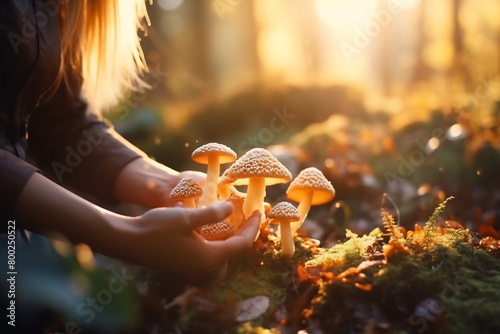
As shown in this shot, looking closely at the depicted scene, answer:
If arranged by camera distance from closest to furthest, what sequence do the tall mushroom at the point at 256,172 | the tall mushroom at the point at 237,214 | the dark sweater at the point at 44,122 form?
1. the tall mushroom at the point at 256,172
2. the dark sweater at the point at 44,122
3. the tall mushroom at the point at 237,214

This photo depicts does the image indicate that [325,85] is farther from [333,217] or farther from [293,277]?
[293,277]

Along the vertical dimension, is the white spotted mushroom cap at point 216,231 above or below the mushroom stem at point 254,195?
below

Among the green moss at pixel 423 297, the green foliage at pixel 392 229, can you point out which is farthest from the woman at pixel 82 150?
the green foliage at pixel 392 229

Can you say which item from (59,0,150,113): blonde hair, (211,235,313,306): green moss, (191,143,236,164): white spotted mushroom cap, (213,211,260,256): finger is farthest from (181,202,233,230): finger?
(59,0,150,113): blonde hair

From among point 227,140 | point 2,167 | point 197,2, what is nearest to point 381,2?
point 197,2

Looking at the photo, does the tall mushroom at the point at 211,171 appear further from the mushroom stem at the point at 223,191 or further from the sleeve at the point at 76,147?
the sleeve at the point at 76,147

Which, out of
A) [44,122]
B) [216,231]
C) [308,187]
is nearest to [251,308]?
[216,231]
